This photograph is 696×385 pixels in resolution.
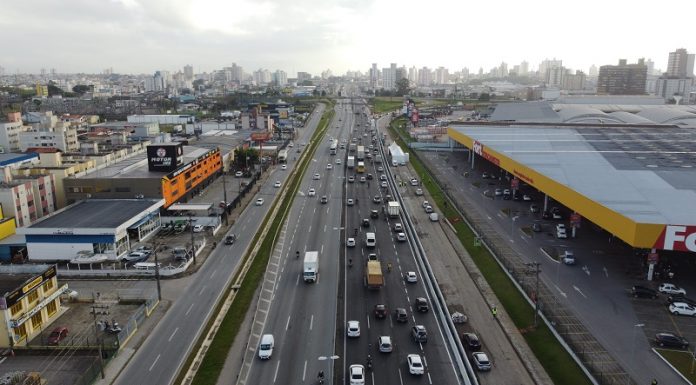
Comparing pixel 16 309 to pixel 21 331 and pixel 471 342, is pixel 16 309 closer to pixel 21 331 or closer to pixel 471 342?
pixel 21 331

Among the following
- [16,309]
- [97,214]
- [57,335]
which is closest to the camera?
[16,309]

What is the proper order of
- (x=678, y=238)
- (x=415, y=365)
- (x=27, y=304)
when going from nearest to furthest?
1. (x=415, y=365)
2. (x=27, y=304)
3. (x=678, y=238)

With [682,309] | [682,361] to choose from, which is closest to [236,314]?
[682,361]

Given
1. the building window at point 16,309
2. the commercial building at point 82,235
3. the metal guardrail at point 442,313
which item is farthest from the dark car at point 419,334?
the commercial building at point 82,235

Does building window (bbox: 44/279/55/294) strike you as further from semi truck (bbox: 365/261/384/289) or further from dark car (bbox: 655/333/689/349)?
dark car (bbox: 655/333/689/349)

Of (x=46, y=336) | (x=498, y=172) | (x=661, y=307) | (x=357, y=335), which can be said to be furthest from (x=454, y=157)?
(x=46, y=336)

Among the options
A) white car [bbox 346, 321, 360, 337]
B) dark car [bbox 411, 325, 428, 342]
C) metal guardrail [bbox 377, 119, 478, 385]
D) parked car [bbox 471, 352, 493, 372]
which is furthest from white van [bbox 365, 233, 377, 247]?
parked car [bbox 471, 352, 493, 372]
